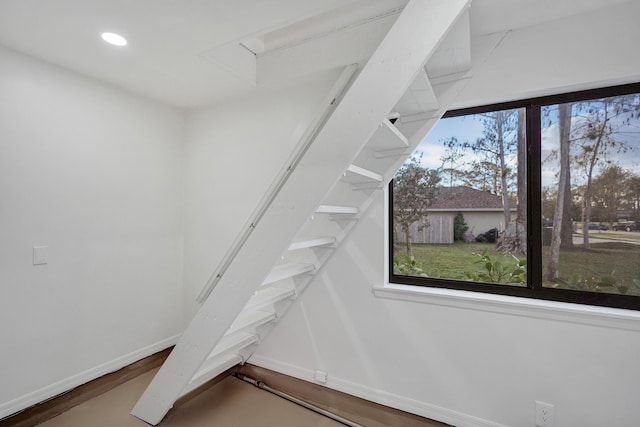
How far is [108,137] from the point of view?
2.46 m

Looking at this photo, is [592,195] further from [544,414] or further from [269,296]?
[269,296]

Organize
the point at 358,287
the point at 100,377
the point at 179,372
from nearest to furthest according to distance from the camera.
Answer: the point at 179,372 < the point at 358,287 < the point at 100,377

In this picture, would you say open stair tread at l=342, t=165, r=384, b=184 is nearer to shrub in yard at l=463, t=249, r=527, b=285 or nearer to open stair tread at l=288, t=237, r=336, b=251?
open stair tread at l=288, t=237, r=336, b=251

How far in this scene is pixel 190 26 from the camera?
1718 mm

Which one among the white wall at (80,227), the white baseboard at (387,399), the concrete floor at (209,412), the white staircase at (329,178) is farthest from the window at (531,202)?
the white wall at (80,227)

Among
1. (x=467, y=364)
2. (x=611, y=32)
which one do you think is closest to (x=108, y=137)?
(x=467, y=364)

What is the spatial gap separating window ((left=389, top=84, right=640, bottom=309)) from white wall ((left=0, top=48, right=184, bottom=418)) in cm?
217

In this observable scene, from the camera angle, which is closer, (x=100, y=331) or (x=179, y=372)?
(x=179, y=372)

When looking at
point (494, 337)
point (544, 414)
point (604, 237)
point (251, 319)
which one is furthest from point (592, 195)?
point (251, 319)

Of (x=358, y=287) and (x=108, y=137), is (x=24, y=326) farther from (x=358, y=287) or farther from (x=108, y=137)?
(x=358, y=287)

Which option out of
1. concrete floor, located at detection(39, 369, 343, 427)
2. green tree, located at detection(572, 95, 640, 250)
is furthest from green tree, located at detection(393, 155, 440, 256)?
concrete floor, located at detection(39, 369, 343, 427)

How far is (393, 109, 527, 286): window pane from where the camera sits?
1918 millimetres

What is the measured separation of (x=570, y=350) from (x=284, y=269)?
1689 mm

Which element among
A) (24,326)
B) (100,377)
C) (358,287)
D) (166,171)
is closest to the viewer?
(24,326)
